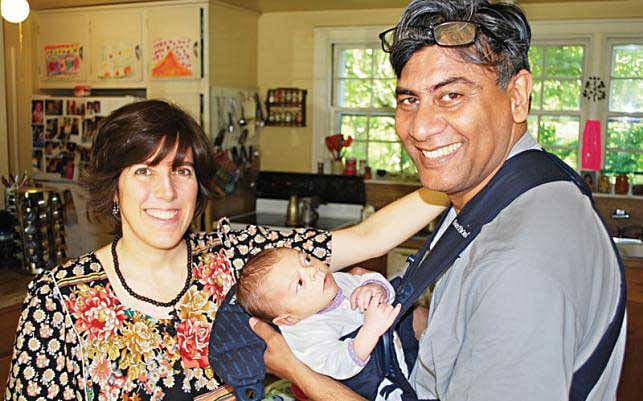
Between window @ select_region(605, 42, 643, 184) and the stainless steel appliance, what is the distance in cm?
224

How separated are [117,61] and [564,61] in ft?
13.4

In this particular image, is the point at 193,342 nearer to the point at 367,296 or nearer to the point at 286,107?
the point at 367,296

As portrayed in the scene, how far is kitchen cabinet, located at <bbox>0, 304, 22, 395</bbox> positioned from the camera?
9.11ft

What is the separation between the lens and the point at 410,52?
1.34m

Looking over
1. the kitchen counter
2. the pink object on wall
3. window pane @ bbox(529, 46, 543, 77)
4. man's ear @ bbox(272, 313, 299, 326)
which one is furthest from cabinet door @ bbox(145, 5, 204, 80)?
man's ear @ bbox(272, 313, 299, 326)

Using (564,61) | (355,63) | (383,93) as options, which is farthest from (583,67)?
(355,63)

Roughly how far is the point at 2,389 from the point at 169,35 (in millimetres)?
3989

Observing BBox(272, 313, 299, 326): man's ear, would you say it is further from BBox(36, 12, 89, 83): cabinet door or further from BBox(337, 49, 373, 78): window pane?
BBox(36, 12, 89, 83): cabinet door

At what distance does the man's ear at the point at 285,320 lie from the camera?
1.81 m

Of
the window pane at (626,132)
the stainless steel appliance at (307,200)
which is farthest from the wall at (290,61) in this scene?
the window pane at (626,132)

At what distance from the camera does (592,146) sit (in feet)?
19.1

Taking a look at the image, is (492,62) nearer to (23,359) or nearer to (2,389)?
(23,359)

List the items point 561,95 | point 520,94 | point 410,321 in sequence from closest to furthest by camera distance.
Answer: point 520,94 → point 410,321 → point 561,95

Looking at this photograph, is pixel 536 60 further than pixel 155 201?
Yes
